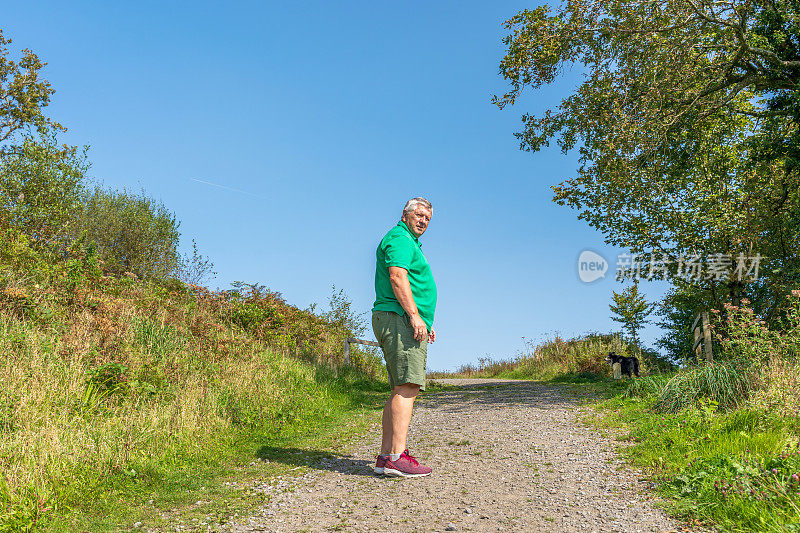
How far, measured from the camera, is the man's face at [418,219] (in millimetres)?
5332

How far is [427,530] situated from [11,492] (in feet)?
10.5

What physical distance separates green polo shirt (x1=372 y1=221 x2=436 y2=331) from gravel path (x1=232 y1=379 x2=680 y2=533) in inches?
62.4

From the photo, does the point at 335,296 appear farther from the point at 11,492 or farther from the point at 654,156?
the point at 11,492

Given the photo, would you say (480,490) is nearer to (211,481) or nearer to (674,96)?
(211,481)

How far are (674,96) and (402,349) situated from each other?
433 inches

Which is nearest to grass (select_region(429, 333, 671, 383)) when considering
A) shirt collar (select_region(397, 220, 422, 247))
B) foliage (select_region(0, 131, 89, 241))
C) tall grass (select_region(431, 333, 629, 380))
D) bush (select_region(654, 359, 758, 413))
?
tall grass (select_region(431, 333, 629, 380))

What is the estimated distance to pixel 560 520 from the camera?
408 cm

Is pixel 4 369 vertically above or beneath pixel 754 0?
beneath

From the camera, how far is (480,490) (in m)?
4.80

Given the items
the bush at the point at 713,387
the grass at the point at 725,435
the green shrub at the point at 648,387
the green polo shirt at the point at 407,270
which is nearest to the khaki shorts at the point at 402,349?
the green polo shirt at the point at 407,270

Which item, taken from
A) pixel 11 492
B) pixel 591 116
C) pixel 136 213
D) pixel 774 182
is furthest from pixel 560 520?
pixel 136 213

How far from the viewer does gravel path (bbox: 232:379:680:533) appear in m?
4.05

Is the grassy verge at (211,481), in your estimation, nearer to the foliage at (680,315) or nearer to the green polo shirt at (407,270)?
the green polo shirt at (407,270)

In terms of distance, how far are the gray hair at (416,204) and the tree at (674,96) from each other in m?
8.12
